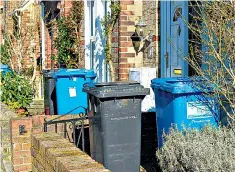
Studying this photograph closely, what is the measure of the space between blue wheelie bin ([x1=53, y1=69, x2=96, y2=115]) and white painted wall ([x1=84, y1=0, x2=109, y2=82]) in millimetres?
1877

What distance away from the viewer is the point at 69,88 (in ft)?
27.0

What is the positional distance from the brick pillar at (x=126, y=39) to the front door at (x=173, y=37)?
72 centimetres

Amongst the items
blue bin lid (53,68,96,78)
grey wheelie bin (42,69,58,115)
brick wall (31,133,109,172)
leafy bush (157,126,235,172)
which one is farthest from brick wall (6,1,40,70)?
leafy bush (157,126,235,172)

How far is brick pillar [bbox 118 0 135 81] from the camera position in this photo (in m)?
8.90

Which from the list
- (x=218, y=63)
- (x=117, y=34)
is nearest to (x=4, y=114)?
(x=117, y=34)

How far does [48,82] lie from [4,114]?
1.23 meters

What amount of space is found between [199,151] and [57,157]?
1331 millimetres

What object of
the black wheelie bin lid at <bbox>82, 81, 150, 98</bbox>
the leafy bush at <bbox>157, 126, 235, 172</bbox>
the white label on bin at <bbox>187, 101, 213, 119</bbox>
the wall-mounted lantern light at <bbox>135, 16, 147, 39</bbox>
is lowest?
the leafy bush at <bbox>157, 126, 235, 172</bbox>

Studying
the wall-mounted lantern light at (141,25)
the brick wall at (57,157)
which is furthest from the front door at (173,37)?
the brick wall at (57,157)

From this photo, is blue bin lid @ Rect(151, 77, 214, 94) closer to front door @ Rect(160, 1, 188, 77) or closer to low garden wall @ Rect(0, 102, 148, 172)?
low garden wall @ Rect(0, 102, 148, 172)

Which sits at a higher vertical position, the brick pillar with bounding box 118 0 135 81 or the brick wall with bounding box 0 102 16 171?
the brick pillar with bounding box 118 0 135 81

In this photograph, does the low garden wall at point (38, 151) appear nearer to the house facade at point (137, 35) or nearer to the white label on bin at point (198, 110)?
the white label on bin at point (198, 110)

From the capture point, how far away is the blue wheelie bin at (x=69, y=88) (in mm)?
8195

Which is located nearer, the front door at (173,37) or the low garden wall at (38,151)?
the low garden wall at (38,151)
